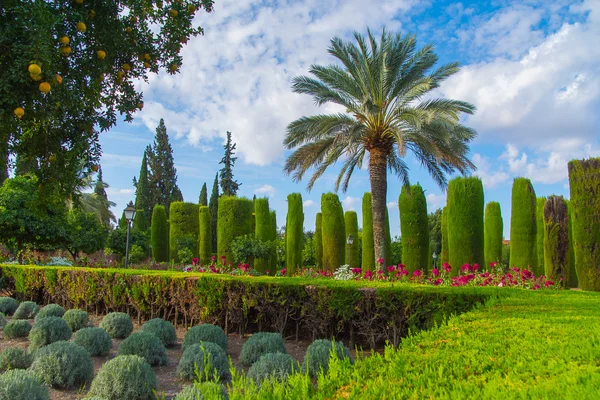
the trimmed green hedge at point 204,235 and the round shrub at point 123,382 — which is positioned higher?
the trimmed green hedge at point 204,235

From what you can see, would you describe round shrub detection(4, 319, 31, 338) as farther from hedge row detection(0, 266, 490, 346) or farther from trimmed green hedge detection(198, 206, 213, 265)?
trimmed green hedge detection(198, 206, 213, 265)

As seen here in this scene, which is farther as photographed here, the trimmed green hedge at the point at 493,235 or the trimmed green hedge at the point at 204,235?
the trimmed green hedge at the point at 204,235

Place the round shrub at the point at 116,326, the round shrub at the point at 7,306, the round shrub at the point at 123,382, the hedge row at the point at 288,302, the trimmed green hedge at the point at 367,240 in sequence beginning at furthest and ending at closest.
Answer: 1. the trimmed green hedge at the point at 367,240
2. the round shrub at the point at 7,306
3. the round shrub at the point at 116,326
4. the hedge row at the point at 288,302
5. the round shrub at the point at 123,382

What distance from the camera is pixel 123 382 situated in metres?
4.18

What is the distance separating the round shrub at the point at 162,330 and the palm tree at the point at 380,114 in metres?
7.59

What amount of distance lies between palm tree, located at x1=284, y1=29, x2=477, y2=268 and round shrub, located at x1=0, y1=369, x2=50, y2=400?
409 inches

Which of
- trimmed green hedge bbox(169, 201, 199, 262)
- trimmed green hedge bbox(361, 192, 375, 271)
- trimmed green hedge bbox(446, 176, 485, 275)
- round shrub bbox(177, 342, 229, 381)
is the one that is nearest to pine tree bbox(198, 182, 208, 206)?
trimmed green hedge bbox(169, 201, 199, 262)

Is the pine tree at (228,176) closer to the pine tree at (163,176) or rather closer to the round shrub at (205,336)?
the pine tree at (163,176)

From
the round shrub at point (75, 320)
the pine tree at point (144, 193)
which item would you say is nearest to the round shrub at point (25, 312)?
the round shrub at point (75, 320)

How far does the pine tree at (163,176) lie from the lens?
39438 mm

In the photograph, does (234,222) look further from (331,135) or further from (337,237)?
(331,135)

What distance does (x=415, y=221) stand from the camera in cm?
1692

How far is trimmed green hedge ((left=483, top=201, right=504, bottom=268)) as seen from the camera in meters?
18.9

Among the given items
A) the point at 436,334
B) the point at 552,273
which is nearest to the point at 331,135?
the point at 552,273
